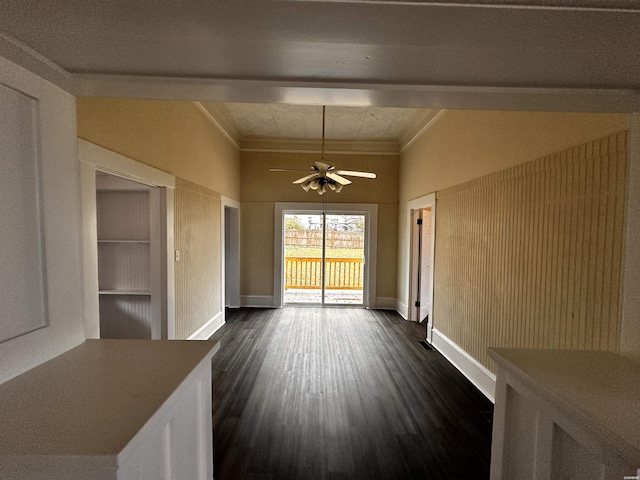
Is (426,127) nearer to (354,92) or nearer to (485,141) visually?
(485,141)

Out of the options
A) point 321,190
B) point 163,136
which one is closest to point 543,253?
point 321,190

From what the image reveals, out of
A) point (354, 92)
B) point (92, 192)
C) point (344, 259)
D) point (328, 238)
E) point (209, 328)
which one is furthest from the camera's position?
point (344, 259)

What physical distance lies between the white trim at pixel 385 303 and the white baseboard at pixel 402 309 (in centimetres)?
12

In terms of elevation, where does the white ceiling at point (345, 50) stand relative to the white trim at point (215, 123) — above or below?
below

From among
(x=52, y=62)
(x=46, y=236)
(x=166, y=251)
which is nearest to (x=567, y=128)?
(x=52, y=62)

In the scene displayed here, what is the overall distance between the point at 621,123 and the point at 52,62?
8.15 ft

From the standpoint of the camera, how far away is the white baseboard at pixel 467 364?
262cm

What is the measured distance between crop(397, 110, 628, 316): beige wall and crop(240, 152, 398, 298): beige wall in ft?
2.09

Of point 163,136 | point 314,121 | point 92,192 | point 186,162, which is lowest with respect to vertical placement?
point 92,192

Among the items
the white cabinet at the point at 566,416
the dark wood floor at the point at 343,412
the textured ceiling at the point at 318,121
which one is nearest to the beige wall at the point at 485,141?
A: the textured ceiling at the point at 318,121

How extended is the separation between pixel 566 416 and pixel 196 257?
11.9ft

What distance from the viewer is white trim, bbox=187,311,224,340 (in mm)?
3686

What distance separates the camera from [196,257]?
371 centimetres

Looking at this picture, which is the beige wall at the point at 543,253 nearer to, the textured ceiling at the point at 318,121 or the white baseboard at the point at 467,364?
the white baseboard at the point at 467,364
